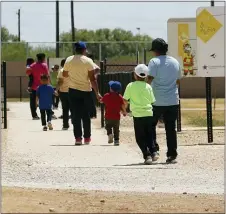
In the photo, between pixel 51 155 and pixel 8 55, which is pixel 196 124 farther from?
pixel 8 55

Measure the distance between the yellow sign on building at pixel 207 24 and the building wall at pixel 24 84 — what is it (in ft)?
115

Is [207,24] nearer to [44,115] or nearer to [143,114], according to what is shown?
[143,114]

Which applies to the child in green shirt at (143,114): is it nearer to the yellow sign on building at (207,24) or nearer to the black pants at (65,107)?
the yellow sign on building at (207,24)

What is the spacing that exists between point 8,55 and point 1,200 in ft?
166

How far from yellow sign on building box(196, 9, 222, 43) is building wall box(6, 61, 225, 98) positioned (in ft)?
115

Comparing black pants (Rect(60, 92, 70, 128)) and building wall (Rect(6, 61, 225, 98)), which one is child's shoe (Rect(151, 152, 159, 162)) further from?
building wall (Rect(6, 61, 225, 98))

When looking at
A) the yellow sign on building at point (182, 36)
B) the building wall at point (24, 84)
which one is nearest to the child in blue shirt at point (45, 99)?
the yellow sign on building at point (182, 36)

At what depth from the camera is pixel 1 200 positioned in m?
9.29

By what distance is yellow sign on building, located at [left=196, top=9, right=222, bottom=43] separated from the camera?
17531mm

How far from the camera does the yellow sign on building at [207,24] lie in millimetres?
17531

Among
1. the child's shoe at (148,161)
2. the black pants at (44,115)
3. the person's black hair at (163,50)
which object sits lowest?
the child's shoe at (148,161)

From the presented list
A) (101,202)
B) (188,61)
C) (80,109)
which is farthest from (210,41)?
(101,202)

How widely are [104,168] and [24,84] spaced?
138 ft

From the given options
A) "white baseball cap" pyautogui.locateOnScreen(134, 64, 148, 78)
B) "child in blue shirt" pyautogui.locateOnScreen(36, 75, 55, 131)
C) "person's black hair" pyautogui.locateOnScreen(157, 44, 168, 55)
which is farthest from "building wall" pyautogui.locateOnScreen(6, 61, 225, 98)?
"white baseball cap" pyautogui.locateOnScreen(134, 64, 148, 78)
